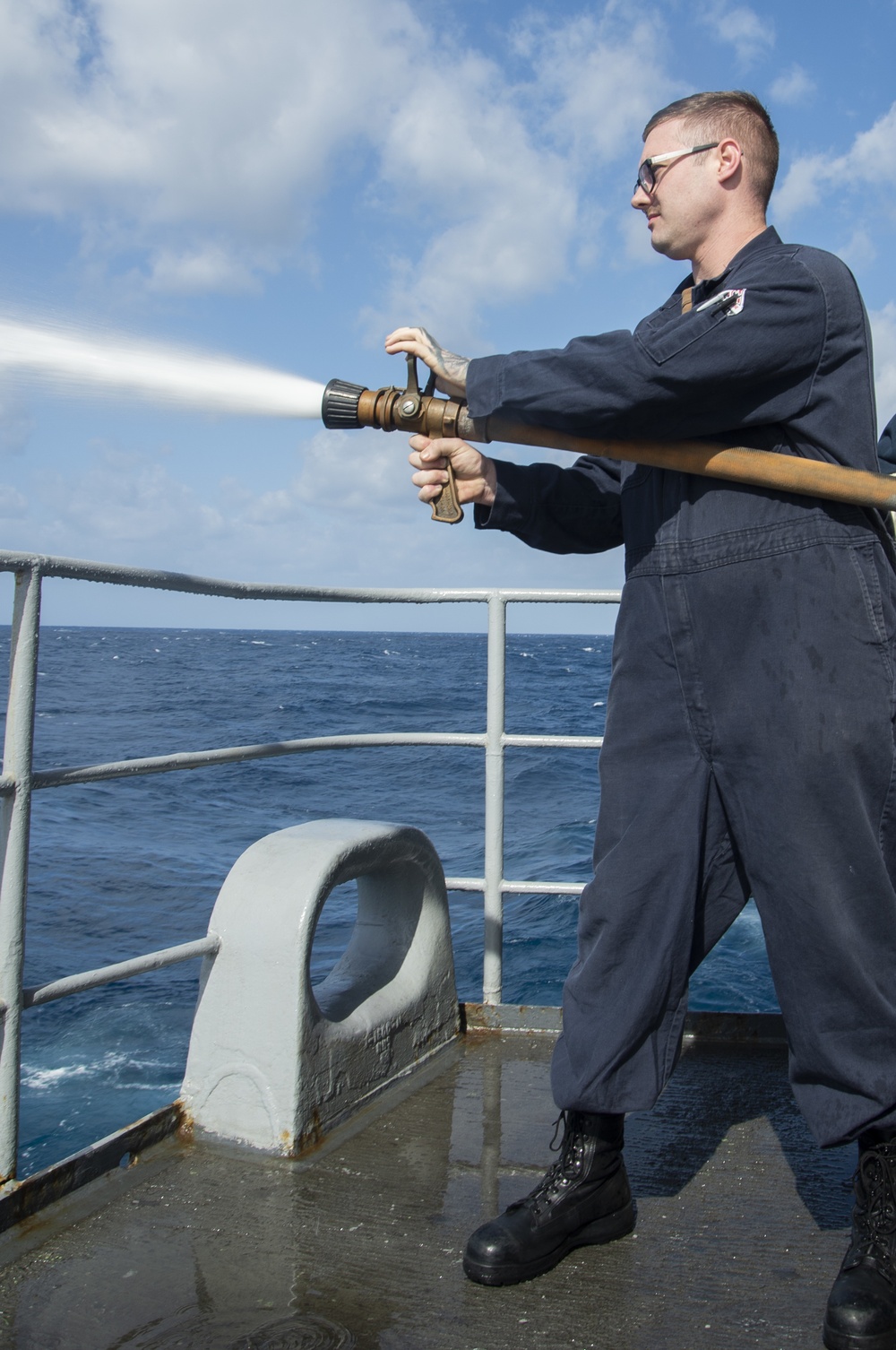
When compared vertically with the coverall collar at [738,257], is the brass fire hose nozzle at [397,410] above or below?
below

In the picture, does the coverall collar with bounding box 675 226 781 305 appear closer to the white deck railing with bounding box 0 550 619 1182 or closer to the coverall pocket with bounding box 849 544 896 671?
the coverall pocket with bounding box 849 544 896 671

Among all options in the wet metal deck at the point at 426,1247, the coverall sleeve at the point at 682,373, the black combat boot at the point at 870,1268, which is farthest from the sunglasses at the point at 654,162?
the wet metal deck at the point at 426,1247

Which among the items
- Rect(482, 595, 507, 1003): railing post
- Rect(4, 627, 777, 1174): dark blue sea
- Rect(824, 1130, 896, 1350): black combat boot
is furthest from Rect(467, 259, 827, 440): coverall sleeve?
Rect(4, 627, 777, 1174): dark blue sea

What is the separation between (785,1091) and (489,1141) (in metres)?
0.74

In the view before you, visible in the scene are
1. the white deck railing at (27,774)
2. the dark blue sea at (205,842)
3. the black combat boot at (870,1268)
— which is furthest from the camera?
the dark blue sea at (205,842)

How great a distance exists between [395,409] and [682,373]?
0.46m

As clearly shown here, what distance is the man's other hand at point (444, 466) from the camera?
1.87m

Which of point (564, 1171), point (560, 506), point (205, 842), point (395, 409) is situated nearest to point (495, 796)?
point (560, 506)

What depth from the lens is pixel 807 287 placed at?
1.67 m

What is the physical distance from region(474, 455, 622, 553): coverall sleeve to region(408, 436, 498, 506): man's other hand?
0.07 meters

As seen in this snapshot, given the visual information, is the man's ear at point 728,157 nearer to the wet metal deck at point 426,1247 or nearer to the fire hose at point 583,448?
the fire hose at point 583,448

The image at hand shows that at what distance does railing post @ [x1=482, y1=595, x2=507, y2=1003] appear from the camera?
10.0ft

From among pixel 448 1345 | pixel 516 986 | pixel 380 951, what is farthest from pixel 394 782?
pixel 448 1345

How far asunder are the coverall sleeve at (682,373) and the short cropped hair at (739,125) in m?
0.28
